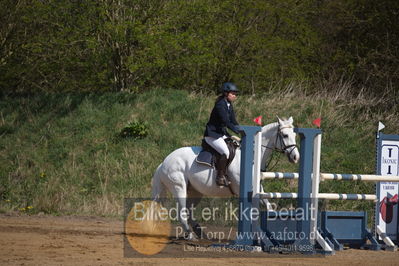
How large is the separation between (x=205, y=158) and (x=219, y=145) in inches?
15.4

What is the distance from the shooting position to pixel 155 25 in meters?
20.0

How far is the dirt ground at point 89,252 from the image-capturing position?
750 centimetres

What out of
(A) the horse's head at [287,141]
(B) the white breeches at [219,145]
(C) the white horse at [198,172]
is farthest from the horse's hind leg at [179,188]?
(A) the horse's head at [287,141]

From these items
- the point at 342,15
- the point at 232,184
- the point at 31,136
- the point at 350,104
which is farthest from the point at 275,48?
the point at 232,184

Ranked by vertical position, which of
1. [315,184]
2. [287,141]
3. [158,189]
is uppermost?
[287,141]

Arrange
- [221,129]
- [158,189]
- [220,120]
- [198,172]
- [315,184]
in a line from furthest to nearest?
[158,189]
[198,172]
[221,129]
[220,120]
[315,184]

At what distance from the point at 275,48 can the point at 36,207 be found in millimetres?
14259

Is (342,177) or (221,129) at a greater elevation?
(221,129)

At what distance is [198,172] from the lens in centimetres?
1066

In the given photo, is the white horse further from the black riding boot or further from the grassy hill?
the grassy hill

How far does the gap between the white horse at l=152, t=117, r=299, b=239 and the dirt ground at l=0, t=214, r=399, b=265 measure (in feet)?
3.49

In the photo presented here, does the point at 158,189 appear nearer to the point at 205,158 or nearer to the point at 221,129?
the point at 205,158

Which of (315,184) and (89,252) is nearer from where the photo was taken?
(89,252)

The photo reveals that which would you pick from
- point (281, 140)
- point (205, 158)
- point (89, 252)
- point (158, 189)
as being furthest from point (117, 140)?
point (89, 252)
